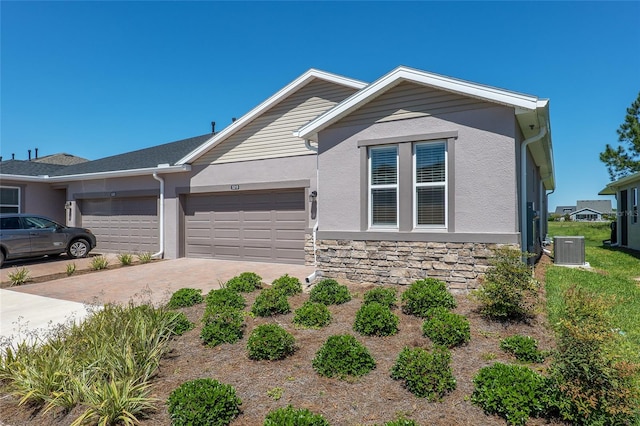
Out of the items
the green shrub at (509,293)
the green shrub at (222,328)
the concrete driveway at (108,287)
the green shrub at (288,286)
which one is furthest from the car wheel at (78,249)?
the green shrub at (509,293)

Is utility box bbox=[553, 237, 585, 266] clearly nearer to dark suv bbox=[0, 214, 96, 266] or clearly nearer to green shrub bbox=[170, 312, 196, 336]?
green shrub bbox=[170, 312, 196, 336]

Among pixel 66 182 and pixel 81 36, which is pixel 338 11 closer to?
pixel 81 36

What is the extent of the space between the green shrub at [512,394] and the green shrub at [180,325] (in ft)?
12.1

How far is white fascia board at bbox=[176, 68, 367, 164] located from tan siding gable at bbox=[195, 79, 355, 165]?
0.50 feet

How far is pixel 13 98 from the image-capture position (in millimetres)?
11805

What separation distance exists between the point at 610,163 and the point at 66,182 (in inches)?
1228

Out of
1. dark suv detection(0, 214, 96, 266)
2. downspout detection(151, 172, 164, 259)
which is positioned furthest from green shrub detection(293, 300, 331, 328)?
dark suv detection(0, 214, 96, 266)

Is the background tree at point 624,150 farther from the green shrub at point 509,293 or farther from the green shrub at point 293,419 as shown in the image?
the green shrub at point 293,419

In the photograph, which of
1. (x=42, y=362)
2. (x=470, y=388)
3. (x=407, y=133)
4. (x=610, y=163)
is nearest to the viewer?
(x=470, y=388)

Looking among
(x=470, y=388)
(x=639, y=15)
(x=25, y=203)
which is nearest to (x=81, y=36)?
(x=25, y=203)

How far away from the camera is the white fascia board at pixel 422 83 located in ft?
19.9

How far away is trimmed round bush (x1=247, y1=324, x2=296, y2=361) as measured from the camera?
3.97m

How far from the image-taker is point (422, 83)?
6777 mm

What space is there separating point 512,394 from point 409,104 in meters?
5.56
